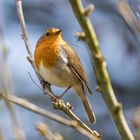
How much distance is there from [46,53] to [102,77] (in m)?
3.10

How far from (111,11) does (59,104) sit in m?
6.59

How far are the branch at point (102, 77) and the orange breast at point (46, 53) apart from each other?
2938mm

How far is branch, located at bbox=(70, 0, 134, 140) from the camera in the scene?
1.65 meters

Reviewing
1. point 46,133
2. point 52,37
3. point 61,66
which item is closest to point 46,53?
point 61,66

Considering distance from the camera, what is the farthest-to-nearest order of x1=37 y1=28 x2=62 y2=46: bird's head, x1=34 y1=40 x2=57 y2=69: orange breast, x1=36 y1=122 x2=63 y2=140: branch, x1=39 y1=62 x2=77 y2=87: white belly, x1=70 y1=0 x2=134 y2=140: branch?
1. x1=37 y1=28 x2=62 y2=46: bird's head
2. x1=34 y1=40 x2=57 y2=69: orange breast
3. x1=39 y1=62 x2=77 y2=87: white belly
4. x1=36 y1=122 x2=63 y2=140: branch
5. x1=70 y1=0 x2=134 y2=140: branch

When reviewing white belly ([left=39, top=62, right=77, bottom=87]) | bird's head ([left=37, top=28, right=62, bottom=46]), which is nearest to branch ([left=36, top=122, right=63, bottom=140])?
white belly ([left=39, top=62, right=77, bottom=87])

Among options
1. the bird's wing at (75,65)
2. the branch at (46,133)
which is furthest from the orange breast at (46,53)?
the branch at (46,133)

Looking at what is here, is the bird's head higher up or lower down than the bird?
higher up

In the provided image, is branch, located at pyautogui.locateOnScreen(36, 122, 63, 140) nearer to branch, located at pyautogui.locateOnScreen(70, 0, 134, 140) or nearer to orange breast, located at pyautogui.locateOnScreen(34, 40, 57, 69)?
branch, located at pyautogui.locateOnScreen(70, 0, 134, 140)

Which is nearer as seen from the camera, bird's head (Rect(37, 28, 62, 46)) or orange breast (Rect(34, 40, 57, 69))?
orange breast (Rect(34, 40, 57, 69))

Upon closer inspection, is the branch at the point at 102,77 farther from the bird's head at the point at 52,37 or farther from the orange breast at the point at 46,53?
the bird's head at the point at 52,37

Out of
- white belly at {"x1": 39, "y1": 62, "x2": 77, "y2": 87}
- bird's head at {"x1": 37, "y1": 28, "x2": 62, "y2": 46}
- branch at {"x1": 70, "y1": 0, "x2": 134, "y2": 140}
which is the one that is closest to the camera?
branch at {"x1": 70, "y1": 0, "x2": 134, "y2": 140}

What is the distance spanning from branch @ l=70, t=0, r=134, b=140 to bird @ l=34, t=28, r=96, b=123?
110 inches

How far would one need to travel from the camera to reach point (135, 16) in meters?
1.88
